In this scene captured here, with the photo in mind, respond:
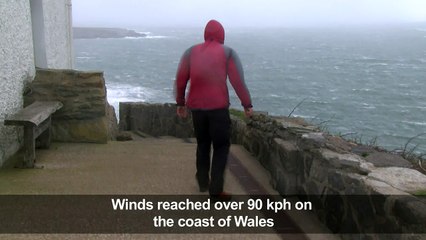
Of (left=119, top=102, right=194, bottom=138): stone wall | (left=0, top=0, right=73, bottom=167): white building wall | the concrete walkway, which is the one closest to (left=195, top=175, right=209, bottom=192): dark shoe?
the concrete walkway

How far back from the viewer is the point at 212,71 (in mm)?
4562

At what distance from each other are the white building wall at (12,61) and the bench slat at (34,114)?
180 millimetres

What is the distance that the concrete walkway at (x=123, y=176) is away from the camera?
15.1 ft

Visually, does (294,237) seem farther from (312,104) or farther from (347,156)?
(312,104)

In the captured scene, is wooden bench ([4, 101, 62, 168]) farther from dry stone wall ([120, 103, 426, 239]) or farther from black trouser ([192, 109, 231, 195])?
Result: dry stone wall ([120, 103, 426, 239])

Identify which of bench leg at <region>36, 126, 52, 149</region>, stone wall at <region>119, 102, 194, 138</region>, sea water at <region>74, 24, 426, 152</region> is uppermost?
bench leg at <region>36, 126, 52, 149</region>

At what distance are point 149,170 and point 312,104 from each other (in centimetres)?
3384

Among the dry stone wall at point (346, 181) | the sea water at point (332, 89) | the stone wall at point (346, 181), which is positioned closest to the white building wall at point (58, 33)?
the dry stone wall at point (346, 181)

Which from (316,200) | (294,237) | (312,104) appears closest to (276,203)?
(316,200)

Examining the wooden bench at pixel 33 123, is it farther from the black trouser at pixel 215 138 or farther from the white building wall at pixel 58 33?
the white building wall at pixel 58 33

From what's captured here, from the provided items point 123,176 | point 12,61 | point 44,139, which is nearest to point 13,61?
point 12,61

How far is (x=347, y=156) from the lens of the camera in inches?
177

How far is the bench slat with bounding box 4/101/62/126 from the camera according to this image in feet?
18.6

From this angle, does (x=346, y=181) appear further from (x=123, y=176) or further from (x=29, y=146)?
(x=29, y=146)
